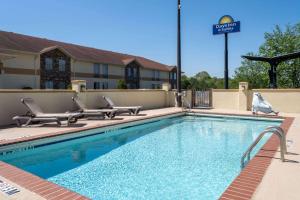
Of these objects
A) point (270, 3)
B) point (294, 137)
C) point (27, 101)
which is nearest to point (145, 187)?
point (294, 137)

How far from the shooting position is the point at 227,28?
20.2 m

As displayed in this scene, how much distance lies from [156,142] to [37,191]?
19.6 ft

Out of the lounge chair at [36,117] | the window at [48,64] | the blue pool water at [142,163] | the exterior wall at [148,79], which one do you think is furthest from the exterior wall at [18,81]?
the blue pool water at [142,163]

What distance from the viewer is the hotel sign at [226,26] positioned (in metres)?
20.0

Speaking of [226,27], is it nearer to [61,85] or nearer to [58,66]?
[58,66]

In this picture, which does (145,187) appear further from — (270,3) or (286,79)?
(286,79)

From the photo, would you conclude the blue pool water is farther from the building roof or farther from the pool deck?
the building roof

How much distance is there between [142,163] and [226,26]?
53.2 ft

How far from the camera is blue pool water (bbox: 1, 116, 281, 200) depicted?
530 centimetres

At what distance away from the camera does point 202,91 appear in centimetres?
1962

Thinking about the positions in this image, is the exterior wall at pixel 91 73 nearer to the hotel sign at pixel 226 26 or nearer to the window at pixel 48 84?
the window at pixel 48 84

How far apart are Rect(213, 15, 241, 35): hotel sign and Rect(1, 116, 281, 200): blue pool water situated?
11.3 metres

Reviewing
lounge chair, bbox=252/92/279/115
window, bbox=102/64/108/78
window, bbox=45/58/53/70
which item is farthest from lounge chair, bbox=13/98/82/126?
window, bbox=102/64/108/78

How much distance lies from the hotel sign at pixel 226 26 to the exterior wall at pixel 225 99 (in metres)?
4.78
